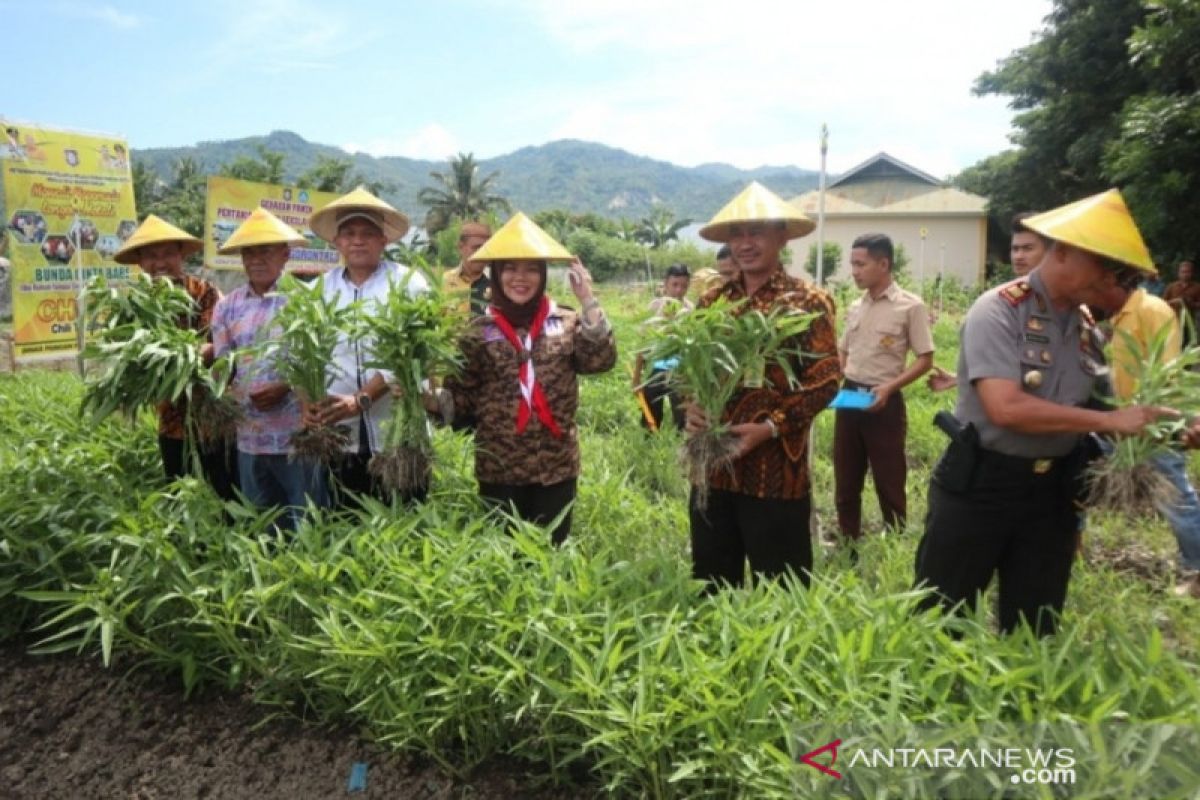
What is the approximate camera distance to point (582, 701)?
6.44 feet

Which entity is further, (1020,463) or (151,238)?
(151,238)

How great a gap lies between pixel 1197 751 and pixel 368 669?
185cm

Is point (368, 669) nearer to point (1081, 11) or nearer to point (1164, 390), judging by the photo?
point (1164, 390)

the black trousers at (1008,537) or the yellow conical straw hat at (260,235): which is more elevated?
the yellow conical straw hat at (260,235)

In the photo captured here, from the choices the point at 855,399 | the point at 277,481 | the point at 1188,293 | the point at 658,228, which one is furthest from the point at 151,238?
the point at 658,228

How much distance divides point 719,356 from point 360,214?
166 cm

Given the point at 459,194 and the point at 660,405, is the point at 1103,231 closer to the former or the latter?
the point at 660,405

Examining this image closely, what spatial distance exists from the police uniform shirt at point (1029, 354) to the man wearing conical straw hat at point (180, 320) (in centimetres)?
299

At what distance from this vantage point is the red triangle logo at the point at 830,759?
1.61 metres

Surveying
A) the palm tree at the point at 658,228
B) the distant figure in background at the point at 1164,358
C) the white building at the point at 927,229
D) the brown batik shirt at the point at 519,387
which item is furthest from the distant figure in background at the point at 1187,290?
the palm tree at the point at 658,228

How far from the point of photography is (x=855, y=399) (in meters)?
4.02

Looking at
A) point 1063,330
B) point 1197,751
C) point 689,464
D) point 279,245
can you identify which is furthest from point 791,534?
point 279,245

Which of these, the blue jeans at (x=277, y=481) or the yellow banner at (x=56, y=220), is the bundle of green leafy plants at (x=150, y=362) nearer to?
the blue jeans at (x=277, y=481)

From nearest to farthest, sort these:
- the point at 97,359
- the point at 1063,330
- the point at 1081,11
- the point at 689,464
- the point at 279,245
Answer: the point at 1063,330 < the point at 689,464 < the point at 97,359 < the point at 279,245 < the point at 1081,11
